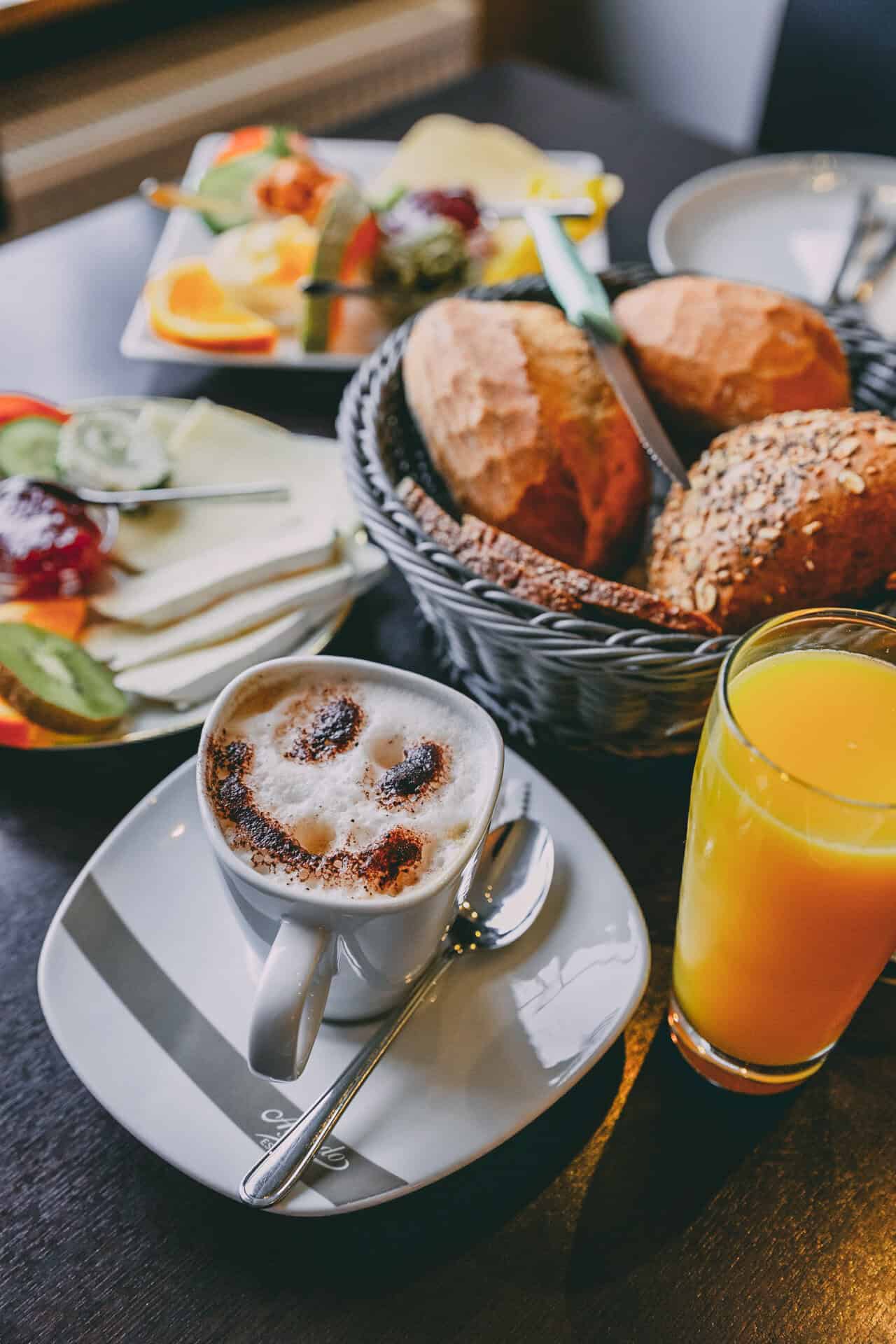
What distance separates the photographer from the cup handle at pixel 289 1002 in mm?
494

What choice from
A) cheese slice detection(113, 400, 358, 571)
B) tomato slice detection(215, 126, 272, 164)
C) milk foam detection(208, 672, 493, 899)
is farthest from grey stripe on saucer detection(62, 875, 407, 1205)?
tomato slice detection(215, 126, 272, 164)

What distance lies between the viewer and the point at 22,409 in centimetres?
104

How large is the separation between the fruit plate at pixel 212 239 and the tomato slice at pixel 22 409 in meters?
0.17

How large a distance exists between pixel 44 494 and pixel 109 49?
71.2 inches

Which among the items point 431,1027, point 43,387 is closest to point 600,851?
point 431,1027

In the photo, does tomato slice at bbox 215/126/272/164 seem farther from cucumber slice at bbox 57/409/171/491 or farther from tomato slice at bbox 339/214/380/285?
cucumber slice at bbox 57/409/171/491

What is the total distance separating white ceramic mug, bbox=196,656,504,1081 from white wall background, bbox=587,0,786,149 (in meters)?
2.52

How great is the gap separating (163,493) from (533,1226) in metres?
0.69

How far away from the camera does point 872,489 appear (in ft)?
2.45

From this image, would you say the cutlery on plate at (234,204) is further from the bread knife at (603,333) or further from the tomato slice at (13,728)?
the tomato slice at (13,728)

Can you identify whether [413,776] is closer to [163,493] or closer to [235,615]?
[235,615]

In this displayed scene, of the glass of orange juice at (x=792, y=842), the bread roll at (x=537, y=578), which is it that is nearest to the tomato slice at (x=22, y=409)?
the bread roll at (x=537, y=578)

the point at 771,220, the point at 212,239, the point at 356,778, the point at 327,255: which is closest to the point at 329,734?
the point at 356,778

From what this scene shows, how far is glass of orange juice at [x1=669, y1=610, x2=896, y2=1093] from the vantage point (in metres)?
0.50
